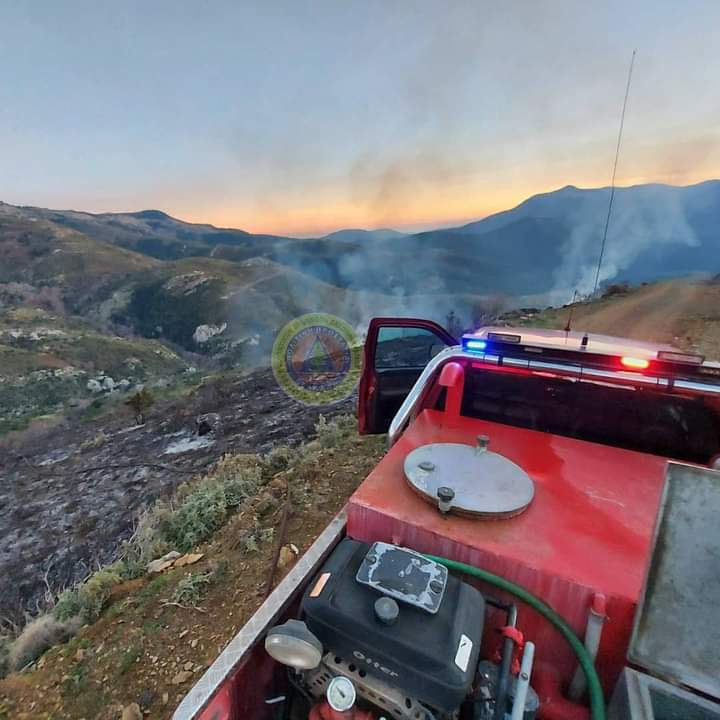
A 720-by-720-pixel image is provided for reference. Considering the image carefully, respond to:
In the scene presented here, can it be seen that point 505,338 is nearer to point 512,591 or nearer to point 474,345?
point 474,345

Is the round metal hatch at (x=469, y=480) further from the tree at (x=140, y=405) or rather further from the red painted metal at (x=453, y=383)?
the tree at (x=140, y=405)

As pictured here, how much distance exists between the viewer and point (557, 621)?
1.30 metres

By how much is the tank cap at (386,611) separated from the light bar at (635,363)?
167 centimetres

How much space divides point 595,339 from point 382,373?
146cm

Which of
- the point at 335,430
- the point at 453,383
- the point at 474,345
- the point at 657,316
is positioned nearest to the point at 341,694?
the point at 453,383

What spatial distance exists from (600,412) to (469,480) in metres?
1.08

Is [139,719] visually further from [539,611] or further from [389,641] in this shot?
[539,611]

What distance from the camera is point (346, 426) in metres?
6.20

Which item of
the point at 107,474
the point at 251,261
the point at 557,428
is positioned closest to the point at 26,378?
the point at 107,474

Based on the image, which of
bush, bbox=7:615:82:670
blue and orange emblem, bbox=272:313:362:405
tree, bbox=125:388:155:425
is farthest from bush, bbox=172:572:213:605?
tree, bbox=125:388:155:425

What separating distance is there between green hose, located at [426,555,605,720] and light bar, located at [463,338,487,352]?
1213mm

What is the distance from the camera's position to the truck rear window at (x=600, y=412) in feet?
6.91

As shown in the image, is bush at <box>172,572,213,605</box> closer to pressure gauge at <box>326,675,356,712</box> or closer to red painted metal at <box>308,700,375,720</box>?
red painted metal at <box>308,700,375,720</box>

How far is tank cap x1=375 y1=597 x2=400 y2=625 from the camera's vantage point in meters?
1.07
